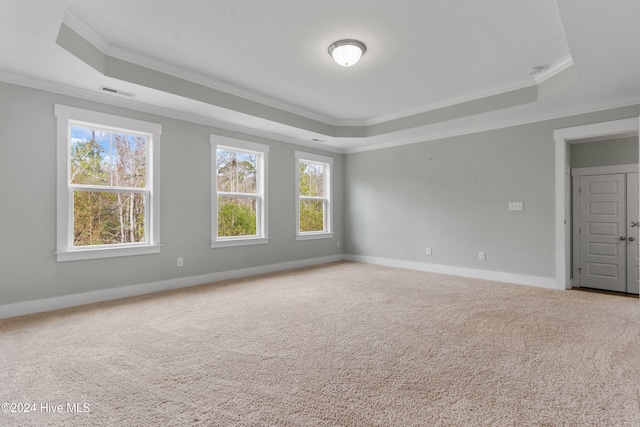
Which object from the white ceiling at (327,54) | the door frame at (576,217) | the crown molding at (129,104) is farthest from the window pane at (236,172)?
the door frame at (576,217)

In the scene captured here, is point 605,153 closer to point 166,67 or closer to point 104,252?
point 166,67

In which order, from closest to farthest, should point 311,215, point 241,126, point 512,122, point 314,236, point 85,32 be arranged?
1. point 85,32
2. point 512,122
3. point 241,126
4. point 314,236
5. point 311,215

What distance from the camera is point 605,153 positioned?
4.73 metres

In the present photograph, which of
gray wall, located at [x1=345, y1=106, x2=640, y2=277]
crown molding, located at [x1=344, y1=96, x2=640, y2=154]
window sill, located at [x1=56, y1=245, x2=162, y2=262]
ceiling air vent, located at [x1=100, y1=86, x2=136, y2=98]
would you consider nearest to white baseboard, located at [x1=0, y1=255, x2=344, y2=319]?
window sill, located at [x1=56, y1=245, x2=162, y2=262]

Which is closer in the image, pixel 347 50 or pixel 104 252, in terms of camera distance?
pixel 347 50

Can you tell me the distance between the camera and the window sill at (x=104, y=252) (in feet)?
11.8

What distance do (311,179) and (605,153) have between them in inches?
184

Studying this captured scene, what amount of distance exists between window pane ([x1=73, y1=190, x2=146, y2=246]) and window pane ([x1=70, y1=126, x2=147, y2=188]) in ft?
0.54

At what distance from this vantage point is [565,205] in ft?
14.8

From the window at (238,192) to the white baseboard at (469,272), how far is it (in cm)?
236

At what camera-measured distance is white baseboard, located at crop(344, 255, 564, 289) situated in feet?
15.3

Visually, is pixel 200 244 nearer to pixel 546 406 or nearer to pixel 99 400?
pixel 99 400

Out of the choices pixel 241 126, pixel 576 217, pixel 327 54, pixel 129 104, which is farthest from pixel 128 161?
pixel 576 217

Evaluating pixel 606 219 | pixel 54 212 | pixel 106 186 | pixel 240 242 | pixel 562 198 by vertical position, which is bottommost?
pixel 240 242
